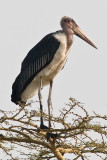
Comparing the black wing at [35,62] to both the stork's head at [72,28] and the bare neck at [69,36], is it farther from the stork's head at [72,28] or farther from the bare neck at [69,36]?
the stork's head at [72,28]

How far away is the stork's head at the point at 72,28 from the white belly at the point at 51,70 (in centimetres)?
71

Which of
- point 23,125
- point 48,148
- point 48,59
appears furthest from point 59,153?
point 48,59

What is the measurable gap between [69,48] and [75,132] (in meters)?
4.04

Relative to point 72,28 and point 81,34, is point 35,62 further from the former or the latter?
point 81,34

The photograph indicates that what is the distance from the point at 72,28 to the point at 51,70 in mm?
1626

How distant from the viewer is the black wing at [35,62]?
1086 cm

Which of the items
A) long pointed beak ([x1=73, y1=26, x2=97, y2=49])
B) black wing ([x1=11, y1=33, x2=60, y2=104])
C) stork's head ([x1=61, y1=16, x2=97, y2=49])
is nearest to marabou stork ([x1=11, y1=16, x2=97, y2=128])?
black wing ([x1=11, y1=33, x2=60, y2=104])

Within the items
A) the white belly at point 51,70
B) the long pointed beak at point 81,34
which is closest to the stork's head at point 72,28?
the long pointed beak at point 81,34

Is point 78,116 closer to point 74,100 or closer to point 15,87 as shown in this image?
point 74,100

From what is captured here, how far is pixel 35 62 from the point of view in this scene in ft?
36.9

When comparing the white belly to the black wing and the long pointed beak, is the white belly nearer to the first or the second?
the black wing

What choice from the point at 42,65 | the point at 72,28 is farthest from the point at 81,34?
the point at 42,65

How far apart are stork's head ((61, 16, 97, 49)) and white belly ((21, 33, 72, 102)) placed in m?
0.71

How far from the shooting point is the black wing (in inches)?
428
